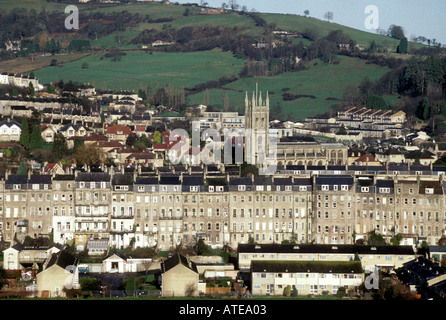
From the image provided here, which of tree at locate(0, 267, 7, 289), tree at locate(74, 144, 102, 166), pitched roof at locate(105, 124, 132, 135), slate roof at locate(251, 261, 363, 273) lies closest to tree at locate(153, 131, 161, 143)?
pitched roof at locate(105, 124, 132, 135)

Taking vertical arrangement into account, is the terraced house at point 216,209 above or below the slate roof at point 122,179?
below

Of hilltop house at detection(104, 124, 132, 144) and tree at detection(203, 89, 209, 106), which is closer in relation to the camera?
hilltop house at detection(104, 124, 132, 144)

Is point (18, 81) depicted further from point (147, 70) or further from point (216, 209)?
point (216, 209)

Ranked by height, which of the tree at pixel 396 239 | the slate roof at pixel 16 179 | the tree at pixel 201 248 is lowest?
the tree at pixel 201 248

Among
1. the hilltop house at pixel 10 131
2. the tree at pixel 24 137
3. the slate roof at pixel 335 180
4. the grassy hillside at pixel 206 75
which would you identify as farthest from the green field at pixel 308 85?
the slate roof at pixel 335 180

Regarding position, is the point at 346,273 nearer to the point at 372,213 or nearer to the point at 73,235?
the point at 372,213

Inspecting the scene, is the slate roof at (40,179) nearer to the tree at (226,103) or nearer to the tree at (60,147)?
the tree at (60,147)

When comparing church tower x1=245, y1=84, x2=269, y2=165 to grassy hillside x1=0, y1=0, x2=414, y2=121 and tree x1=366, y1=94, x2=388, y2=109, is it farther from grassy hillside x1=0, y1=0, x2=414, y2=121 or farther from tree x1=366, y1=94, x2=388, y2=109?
tree x1=366, y1=94, x2=388, y2=109
